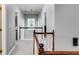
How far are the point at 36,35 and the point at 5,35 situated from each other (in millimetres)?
503

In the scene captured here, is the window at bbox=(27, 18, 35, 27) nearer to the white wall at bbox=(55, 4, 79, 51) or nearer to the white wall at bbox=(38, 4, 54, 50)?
the white wall at bbox=(38, 4, 54, 50)

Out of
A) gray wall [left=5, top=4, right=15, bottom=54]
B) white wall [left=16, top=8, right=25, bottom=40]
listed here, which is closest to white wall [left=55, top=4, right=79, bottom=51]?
white wall [left=16, top=8, right=25, bottom=40]

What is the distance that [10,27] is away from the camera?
1906 mm

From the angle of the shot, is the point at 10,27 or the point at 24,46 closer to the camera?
the point at 10,27

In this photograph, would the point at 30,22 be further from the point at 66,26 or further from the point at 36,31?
the point at 66,26

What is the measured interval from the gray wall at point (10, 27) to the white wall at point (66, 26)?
2.27 feet

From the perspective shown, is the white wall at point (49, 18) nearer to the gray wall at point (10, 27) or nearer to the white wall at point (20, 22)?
the white wall at point (20, 22)

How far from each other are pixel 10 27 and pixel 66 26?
896mm

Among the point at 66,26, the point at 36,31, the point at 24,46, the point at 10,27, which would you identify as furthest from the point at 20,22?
the point at 66,26

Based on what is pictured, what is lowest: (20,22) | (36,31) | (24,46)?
(24,46)

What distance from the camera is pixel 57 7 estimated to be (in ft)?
5.74

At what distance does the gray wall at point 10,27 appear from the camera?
1.82 meters

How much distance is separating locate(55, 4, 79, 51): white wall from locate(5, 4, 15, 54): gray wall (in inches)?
27.2

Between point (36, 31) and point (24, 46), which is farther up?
point (36, 31)
